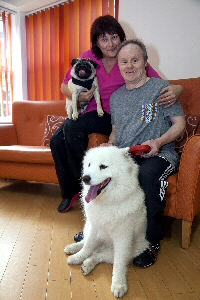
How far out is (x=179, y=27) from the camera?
2.98 metres

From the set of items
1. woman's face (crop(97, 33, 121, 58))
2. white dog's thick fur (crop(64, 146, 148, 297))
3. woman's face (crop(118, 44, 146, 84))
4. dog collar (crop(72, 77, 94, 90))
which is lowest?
white dog's thick fur (crop(64, 146, 148, 297))

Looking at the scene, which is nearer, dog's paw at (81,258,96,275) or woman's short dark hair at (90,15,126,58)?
dog's paw at (81,258,96,275)

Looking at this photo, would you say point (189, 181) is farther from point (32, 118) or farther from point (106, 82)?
point (32, 118)

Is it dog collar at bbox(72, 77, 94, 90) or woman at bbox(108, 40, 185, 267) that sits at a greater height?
dog collar at bbox(72, 77, 94, 90)

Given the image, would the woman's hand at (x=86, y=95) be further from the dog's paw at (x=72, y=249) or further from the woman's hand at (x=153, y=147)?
the dog's paw at (x=72, y=249)

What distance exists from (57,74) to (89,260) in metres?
3.34

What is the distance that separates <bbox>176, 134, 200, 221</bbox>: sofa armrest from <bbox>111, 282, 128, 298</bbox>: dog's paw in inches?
24.3

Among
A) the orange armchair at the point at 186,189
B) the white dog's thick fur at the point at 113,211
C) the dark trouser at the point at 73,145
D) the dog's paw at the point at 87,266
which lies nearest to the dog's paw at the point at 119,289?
the white dog's thick fur at the point at 113,211

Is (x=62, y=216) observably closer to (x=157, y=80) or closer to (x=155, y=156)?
(x=155, y=156)

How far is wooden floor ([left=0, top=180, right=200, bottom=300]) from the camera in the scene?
3.97ft

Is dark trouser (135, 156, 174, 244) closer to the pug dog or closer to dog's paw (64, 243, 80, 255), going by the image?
dog's paw (64, 243, 80, 255)

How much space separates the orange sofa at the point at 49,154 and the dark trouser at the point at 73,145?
0.07 meters

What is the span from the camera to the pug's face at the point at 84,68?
1.98m

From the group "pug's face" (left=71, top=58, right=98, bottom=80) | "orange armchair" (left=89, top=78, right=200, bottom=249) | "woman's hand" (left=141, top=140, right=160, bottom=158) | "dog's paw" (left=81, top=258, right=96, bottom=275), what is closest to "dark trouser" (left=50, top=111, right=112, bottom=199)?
"pug's face" (left=71, top=58, right=98, bottom=80)
